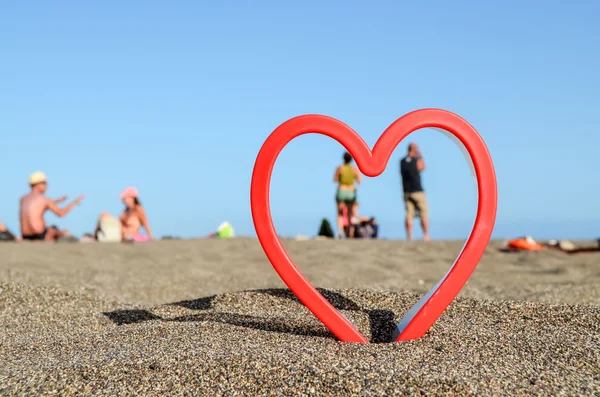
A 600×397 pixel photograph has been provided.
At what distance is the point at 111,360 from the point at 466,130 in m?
1.92

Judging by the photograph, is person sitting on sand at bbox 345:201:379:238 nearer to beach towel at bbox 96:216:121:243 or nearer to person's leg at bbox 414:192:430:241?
person's leg at bbox 414:192:430:241

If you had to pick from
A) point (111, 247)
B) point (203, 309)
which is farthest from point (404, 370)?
point (111, 247)

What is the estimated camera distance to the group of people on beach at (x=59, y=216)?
420 inches

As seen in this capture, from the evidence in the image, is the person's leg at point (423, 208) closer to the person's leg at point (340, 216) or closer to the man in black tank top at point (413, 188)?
the man in black tank top at point (413, 188)

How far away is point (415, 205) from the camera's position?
11484mm

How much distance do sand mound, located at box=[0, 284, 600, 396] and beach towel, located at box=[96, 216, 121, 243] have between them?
22.0ft

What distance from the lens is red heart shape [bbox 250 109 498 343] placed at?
308cm

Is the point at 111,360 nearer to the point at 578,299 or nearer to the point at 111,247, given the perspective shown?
the point at 578,299

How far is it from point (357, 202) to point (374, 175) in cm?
913

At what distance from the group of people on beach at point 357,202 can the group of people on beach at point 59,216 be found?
3.47 m

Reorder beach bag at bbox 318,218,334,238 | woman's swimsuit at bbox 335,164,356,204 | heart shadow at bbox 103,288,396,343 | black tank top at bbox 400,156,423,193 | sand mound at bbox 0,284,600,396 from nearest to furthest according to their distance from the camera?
sand mound at bbox 0,284,600,396
heart shadow at bbox 103,288,396,343
black tank top at bbox 400,156,423,193
beach bag at bbox 318,218,334,238
woman's swimsuit at bbox 335,164,356,204

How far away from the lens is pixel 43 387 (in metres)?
2.51

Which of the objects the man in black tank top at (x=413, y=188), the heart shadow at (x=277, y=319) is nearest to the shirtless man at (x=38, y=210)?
the man in black tank top at (x=413, y=188)

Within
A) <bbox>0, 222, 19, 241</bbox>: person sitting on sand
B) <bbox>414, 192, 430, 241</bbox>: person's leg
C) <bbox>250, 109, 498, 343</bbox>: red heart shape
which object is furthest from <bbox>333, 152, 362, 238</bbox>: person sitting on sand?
<bbox>250, 109, 498, 343</bbox>: red heart shape
